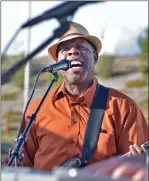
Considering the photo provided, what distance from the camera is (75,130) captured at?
3332mm

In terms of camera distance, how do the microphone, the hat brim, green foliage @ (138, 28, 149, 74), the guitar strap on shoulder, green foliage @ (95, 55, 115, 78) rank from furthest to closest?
green foliage @ (95, 55, 115, 78) → green foliage @ (138, 28, 149, 74) → the hat brim → the guitar strap on shoulder → the microphone

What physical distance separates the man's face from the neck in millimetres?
39

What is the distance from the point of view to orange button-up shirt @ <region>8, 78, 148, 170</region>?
3234mm

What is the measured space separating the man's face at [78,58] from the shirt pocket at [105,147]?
0.38m

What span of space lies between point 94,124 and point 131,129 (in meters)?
0.21

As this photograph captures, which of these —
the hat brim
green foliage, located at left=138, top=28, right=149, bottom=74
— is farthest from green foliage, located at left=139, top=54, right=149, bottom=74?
the hat brim

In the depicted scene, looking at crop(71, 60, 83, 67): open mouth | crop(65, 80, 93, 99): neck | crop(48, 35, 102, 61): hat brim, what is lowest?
crop(65, 80, 93, 99): neck

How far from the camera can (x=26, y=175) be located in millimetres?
1741

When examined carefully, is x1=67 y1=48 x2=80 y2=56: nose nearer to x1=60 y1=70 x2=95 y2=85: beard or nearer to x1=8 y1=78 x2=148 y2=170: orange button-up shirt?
x1=60 y1=70 x2=95 y2=85: beard

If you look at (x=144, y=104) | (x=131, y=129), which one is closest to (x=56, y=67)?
(x=131, y=129)

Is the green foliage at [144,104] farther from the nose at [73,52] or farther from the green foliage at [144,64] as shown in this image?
the nose at [73,52]

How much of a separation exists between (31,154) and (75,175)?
180 centimetres

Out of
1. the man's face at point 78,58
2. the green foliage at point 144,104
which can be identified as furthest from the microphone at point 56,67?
the green foliage at point 144,104

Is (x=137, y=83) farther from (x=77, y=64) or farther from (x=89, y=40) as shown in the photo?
(x=77, y=64)
